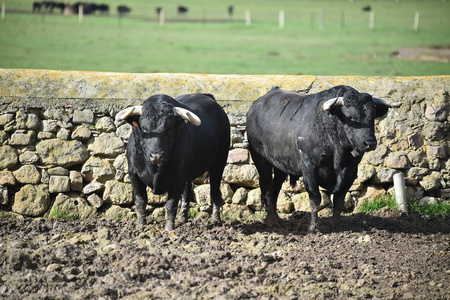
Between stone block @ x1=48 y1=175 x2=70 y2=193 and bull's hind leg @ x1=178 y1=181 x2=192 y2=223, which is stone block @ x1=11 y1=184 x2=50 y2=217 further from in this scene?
bull's hind leg @ x1=178 y1=181 x2=192 y2=223

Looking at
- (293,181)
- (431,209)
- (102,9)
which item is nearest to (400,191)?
(431,209)

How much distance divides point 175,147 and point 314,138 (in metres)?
1.66

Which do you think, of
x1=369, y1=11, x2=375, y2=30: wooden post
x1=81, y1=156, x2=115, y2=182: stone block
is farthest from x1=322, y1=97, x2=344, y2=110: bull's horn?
x1=369, y1=11, x2=375, y2=30: wooden post

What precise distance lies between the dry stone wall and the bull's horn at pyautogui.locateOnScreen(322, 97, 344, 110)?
2.08 m

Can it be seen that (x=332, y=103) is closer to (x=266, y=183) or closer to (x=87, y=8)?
(x=266, y=183)

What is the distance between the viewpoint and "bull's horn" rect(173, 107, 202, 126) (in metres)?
7.64

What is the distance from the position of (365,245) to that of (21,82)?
16.9 feet

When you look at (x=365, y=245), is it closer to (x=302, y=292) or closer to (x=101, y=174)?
(x=302, y=292)

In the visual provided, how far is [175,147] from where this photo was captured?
7.95 meters

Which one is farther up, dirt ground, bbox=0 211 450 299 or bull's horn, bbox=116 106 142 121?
bull's horn, bbox=116 106 142 121

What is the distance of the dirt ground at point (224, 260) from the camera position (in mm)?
6016

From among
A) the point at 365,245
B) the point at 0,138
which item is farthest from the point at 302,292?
the point at 0,138

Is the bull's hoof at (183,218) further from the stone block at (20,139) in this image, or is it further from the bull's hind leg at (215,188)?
the stone block at (20,139)

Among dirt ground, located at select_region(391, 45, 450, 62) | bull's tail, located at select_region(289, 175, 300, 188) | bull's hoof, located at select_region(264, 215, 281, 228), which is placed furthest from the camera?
dirt ground, located at select_region(391, 45, 450, 62)
